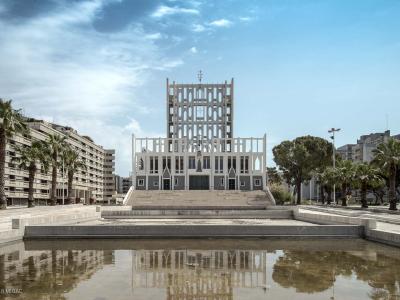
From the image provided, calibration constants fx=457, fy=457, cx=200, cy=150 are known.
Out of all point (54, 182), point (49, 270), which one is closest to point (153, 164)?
point (54, 182)

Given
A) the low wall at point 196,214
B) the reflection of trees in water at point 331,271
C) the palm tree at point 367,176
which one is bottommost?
the low wall at point 196,214

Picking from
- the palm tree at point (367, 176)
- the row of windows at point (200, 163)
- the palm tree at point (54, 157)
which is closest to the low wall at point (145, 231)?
the palm tree at point (367, 176)

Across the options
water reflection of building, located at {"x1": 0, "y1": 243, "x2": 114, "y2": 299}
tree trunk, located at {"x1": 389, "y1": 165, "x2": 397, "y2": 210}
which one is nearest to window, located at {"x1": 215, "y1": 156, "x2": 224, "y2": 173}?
tree trunk, located at {"x1": 389, "y1": 165, "x2": 397, "y2": 210}

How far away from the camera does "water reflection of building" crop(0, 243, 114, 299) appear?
13.9 m

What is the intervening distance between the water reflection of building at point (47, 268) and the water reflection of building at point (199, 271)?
5.85 feet

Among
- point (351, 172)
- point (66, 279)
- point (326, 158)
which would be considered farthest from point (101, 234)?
point (326, 158)

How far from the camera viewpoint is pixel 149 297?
12.7 meters

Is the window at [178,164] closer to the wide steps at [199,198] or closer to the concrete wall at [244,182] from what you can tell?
the wide steps at [199,198]

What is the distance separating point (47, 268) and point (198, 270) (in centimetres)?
570

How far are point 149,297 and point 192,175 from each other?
232 feet

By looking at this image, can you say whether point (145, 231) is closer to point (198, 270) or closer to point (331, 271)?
point (198, 270)

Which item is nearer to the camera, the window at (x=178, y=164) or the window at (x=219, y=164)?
the window at (x=178, y=164)

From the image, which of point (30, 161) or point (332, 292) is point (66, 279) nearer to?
point (332, 292)

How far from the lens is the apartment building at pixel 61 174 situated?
279 ft
